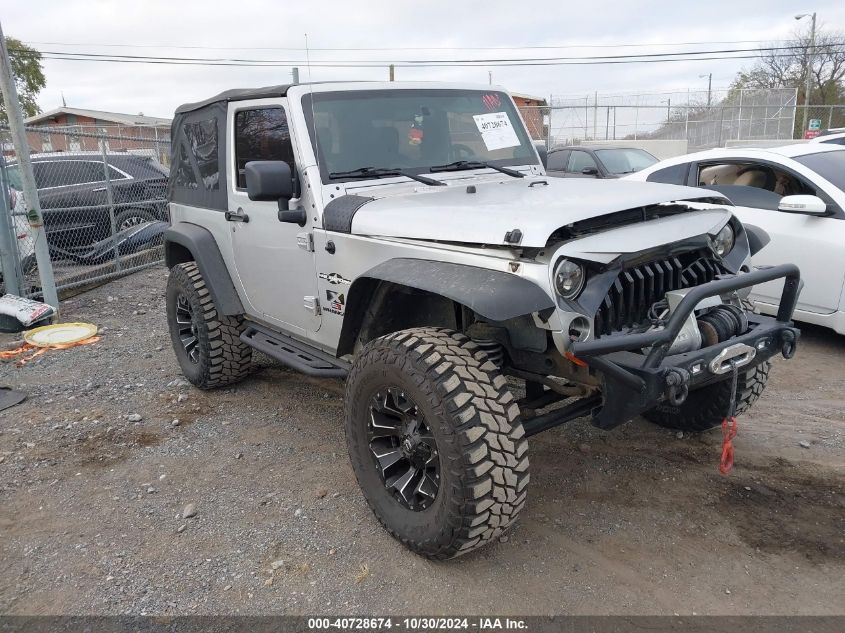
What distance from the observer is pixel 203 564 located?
3010 millimetres

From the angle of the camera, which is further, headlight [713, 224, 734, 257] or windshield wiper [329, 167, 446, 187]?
windshield wiper [329, 167, 446, 187]

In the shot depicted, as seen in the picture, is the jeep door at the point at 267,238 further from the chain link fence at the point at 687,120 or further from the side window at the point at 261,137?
the chain link fence at the point at 687,120

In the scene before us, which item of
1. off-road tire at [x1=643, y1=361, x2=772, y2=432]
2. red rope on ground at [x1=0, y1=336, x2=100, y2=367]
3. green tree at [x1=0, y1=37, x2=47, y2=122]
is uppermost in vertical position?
green tree at [x1=0, y1=37, x2=47, y2=122]

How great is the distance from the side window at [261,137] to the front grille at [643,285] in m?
1.92

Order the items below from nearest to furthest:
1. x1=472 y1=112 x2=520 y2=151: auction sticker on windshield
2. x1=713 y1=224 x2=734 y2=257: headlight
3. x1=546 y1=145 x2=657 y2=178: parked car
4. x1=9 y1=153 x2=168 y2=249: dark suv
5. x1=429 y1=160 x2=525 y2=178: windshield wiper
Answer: x1=713 y1=224 x2=734 y2=257: headlight → x1=429 y1=160 x2=525 y2=178: windshield wiper → x1=472 y1=112 x2=520 y2=151: auction sticker on windshield → x1=9 y1=153 x2=168 y2=249: dark suv → x1=546 y1=145 x2=657 y2=178: parked car

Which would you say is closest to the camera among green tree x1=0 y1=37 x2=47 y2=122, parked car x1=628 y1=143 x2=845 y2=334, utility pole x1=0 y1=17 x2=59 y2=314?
parked car x1=628 y1=143 x2=845 y2=334

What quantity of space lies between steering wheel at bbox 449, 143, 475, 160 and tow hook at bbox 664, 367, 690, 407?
202 centimetres

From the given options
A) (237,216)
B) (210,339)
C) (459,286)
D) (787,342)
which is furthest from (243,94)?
(787,342)

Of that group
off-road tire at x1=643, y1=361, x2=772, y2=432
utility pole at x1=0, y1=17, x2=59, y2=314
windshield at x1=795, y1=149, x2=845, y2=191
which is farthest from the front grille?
utility pole at x1=0, y1=17, x2=59, y2=314

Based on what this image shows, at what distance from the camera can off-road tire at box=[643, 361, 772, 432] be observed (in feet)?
12.0

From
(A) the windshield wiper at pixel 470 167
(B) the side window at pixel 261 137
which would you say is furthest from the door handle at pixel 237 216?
(A) the windshield wiper at pixel 470 167

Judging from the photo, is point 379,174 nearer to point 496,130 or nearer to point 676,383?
point 496,130

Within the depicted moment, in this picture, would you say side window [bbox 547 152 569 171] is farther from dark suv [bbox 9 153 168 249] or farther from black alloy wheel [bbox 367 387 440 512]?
black alloy wheel [bbox 367 387 440 512]

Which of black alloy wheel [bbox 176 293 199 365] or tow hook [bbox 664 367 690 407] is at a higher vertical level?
tow hook [bbox 664 367 690 407]
